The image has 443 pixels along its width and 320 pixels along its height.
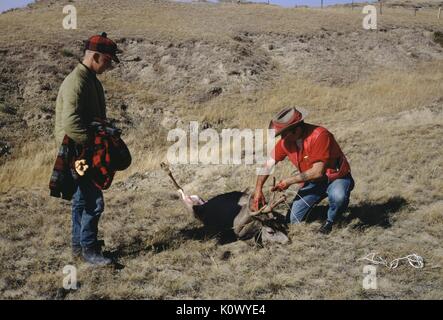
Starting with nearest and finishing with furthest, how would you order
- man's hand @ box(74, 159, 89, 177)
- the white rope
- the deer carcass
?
man's hand @ box(74, 159, 89, 177) < the white rope < the deer carcass

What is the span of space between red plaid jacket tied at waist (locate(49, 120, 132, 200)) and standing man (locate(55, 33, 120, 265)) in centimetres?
9

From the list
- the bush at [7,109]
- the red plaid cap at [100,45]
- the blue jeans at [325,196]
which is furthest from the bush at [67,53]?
the red plaid cap at [100,45]

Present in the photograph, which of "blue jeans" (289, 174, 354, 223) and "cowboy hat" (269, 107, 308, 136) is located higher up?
"cowboy hat" (269, 107, 308, 136)

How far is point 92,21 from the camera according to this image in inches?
1104

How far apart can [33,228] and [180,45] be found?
768 inches

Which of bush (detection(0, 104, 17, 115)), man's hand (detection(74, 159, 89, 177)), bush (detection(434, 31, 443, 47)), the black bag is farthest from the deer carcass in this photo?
bush (detection(434, 31, 443, 47))

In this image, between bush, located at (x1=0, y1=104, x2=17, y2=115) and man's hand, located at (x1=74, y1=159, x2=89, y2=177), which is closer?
man's hand, located at (x1=74, y1=159, x2=89, y2=177)

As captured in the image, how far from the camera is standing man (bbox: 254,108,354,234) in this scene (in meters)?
5.75

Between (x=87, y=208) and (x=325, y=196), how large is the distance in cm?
328

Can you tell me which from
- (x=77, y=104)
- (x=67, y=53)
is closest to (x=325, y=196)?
(x=77, y=104)

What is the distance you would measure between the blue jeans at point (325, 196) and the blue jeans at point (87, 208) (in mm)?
2794

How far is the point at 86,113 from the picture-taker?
4.83 meters

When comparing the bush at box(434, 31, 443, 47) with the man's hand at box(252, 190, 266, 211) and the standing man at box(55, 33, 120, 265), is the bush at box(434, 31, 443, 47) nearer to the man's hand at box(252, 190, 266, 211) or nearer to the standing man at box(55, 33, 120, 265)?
the man's hand at box(252, 190, 266, 211)
